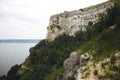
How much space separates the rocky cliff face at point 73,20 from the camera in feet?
214

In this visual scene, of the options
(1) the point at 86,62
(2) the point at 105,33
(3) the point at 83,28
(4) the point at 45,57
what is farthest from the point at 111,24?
(4) the point at 45,57

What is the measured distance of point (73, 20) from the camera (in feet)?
253

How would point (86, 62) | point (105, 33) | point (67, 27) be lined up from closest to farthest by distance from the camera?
1. point (86, 62)
2. point (105, 33)
3. point (67, 27)

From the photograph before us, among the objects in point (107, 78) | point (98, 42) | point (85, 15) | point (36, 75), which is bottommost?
point (36, 75)

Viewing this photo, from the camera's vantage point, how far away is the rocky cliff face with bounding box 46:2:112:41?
214 ft

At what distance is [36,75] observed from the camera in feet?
210

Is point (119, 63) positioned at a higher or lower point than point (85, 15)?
lower

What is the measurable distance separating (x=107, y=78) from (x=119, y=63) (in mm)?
2803

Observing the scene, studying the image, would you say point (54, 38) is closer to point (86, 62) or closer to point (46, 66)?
point (46, 66)

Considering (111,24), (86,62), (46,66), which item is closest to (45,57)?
(46,66)

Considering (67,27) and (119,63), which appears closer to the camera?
(119,63)

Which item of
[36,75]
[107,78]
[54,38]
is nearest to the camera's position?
[107,78]

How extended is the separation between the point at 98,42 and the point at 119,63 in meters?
8.54

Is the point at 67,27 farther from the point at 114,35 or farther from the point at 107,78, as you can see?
the point at 107,78
